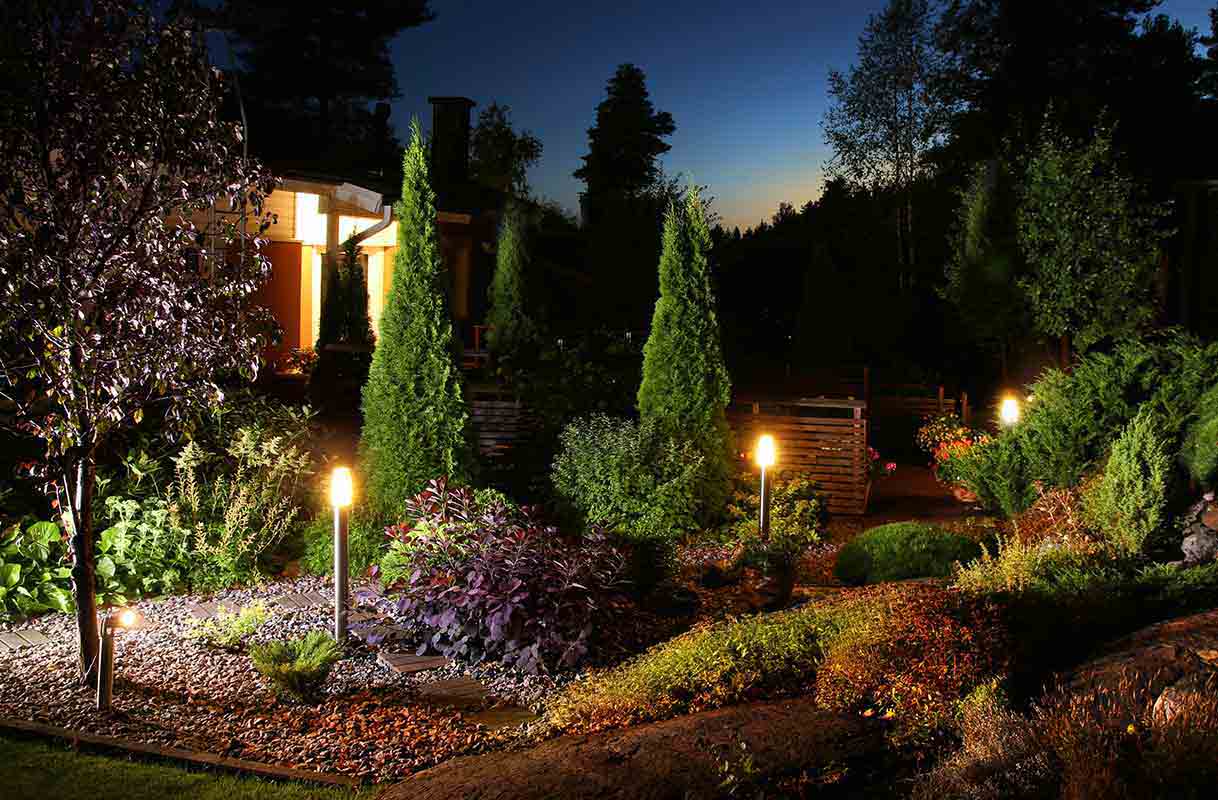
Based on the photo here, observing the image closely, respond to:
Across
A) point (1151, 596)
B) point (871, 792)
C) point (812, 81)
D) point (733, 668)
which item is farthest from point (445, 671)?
point (812, 81)

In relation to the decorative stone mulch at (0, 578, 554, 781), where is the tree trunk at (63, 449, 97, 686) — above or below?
above

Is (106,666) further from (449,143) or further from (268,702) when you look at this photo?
(449,143)

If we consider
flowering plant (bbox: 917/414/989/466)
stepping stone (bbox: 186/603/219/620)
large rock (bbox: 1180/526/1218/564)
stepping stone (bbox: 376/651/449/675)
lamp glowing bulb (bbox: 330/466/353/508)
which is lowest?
stepping stone (bbox: 376/651/449/675)

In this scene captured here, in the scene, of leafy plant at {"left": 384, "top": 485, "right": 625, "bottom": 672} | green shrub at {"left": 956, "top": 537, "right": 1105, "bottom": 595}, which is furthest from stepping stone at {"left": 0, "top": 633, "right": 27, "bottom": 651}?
green shrub at {"left": 956, "top": 537, "right": 1105, "bottom": 595}

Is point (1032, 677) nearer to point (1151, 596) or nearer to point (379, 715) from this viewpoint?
point (1151, 596)

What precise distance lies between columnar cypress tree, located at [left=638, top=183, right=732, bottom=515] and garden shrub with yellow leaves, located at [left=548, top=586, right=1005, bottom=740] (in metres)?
4.64

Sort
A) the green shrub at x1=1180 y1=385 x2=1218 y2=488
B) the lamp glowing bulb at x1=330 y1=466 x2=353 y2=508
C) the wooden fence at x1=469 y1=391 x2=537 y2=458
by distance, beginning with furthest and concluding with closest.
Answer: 1. the wooden fence at x1=469 y1=391 x2=537 y2=458
2. the green shrub at x1=1180 y1=385 x2=1218 y2=488
3. the lamp glowing bulb at x1=330 y1=466 x2=353 y2=508

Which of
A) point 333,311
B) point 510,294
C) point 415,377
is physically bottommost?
point 415,377

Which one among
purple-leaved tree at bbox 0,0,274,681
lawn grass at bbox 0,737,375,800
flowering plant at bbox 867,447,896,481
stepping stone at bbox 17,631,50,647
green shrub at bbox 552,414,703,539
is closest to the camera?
lawn grass at bbox 0,737,375,800

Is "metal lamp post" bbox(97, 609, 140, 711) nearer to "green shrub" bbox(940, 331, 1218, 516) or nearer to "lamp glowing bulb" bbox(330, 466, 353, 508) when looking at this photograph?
"lamp glowing bulb" bbox(330, 466, 353, 508)

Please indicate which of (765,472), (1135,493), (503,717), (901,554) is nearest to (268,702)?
(503,717)

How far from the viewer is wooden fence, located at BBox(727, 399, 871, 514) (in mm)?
11352

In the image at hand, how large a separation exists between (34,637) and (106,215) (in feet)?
10.2

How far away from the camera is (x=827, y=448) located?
11391 millimetres
